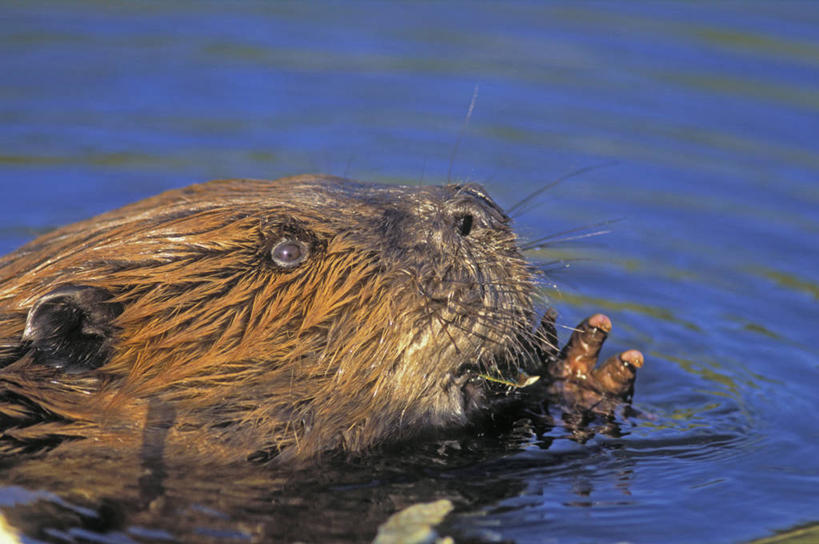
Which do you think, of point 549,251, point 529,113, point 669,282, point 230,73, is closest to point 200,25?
point 230,73

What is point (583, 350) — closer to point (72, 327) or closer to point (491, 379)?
point (491, 379)

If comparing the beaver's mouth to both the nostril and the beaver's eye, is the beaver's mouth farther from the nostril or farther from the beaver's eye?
the beaver's eye

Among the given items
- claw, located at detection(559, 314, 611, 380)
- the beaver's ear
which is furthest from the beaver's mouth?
the beaver's ear

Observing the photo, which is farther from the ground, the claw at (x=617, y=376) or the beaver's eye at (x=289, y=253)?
the beaver's eye at (x=289, y=253)

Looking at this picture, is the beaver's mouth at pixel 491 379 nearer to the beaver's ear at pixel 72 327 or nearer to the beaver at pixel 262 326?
the beaver at pixel 262 326

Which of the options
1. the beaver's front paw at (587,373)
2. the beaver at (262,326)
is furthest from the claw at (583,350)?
the beaver at (262,326)

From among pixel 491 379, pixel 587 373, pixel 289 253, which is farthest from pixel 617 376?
pixel 289 253
